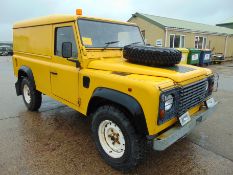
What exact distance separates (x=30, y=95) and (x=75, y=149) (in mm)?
2336

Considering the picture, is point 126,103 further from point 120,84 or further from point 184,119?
point 184,119

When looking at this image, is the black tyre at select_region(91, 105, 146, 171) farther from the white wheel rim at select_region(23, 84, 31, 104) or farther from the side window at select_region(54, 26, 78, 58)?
the white wheel rim at select_region(23, 84, 31, 104)

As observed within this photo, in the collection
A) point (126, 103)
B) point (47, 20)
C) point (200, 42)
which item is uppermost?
point (200, 42)

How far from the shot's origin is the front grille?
3.12 meters

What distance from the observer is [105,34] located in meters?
4.26

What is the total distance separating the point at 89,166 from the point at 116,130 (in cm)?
72

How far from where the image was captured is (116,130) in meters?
3.37

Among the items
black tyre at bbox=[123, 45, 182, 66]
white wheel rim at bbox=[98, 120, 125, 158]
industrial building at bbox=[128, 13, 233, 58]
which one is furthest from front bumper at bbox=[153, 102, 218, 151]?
industrial building at bbox=[128, 13, 233, 58]

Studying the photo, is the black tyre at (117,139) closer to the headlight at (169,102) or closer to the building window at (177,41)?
the headlight at (169,102)

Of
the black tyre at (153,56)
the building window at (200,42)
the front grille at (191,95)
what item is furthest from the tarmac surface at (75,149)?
the building window at (200,42)

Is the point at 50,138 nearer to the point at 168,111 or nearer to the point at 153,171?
the point at 153,171

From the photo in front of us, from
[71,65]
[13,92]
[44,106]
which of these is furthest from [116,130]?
[13,92]

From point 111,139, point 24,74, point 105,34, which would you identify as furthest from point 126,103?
point 24,74

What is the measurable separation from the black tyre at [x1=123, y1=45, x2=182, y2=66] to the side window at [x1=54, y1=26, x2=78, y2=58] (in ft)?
3.22
